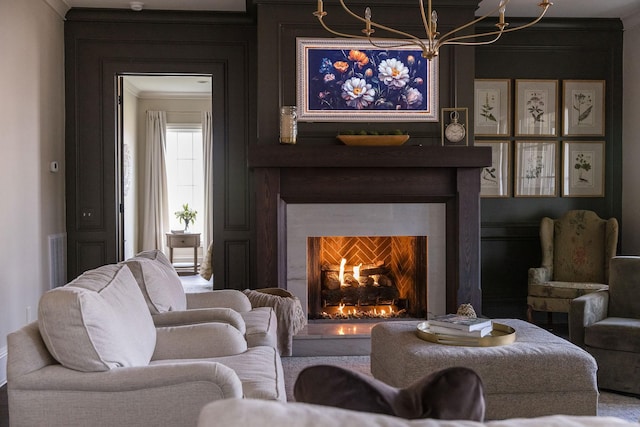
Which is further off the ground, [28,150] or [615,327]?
[28,150]

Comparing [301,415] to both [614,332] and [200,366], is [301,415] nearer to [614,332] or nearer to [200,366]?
[200,366]

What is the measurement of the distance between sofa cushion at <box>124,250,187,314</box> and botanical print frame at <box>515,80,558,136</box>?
3768mm

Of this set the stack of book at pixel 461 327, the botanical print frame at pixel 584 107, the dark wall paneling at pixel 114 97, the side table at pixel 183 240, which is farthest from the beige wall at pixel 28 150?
the botanical print frame at pixel 584 107

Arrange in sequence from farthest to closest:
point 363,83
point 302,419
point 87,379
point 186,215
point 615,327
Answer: point 186,215 < point 363,83 < point 615,327 < point 87,379 < point 302,419

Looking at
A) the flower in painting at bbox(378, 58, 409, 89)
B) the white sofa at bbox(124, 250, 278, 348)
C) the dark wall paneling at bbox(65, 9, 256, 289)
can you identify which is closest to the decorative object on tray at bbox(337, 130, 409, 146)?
the flower in painting at bbox(378, 58, 409, 89)

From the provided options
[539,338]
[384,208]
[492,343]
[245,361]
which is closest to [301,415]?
[245,361]

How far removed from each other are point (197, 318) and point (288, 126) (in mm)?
2178

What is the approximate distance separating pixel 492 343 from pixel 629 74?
3.92m

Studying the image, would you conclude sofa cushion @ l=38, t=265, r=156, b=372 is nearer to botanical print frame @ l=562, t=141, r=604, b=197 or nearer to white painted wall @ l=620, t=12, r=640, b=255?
botanical print frame @ l=562, t=141, r=604, b=197

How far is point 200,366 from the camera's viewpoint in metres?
2.23

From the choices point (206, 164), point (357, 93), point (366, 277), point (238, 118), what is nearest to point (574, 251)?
point (366, 277)

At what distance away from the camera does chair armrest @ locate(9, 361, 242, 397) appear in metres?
2.16

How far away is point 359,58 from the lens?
5348mm

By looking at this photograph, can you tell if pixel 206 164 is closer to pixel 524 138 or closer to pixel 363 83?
pixel 363 83
